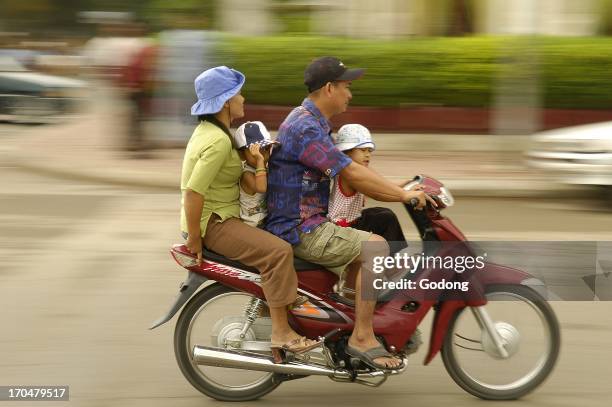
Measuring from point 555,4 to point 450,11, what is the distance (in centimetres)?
165

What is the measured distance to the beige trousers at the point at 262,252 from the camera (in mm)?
4543

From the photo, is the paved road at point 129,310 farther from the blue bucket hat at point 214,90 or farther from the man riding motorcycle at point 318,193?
the blue bucket hat at point 214,90

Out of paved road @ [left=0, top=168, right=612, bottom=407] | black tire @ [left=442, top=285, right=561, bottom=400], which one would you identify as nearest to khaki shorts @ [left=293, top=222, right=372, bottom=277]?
black tire @ [left=442, top=285, right=561, bottom=400]

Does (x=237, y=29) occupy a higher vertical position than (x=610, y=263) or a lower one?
higher

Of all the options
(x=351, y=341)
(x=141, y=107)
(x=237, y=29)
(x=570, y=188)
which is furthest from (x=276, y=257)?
(x=237, y=29)

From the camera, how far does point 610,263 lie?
8.15m

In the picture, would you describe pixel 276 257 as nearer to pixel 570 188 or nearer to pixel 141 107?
pixel 570 188

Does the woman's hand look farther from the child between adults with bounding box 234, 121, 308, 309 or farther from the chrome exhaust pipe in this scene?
the chrome exhaust pipe

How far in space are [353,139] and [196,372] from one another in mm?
1352

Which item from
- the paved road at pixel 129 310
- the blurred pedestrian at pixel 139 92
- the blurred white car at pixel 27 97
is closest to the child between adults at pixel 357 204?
the paved road at pixel 129 310

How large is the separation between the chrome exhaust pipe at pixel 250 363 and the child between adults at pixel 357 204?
65 cm

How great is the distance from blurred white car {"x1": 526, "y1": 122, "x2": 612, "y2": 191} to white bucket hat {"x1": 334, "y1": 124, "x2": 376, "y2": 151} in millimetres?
5633

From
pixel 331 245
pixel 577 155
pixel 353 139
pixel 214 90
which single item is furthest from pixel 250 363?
pixel 577 155

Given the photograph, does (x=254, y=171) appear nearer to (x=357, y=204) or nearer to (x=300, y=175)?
(x=300, y=175)
